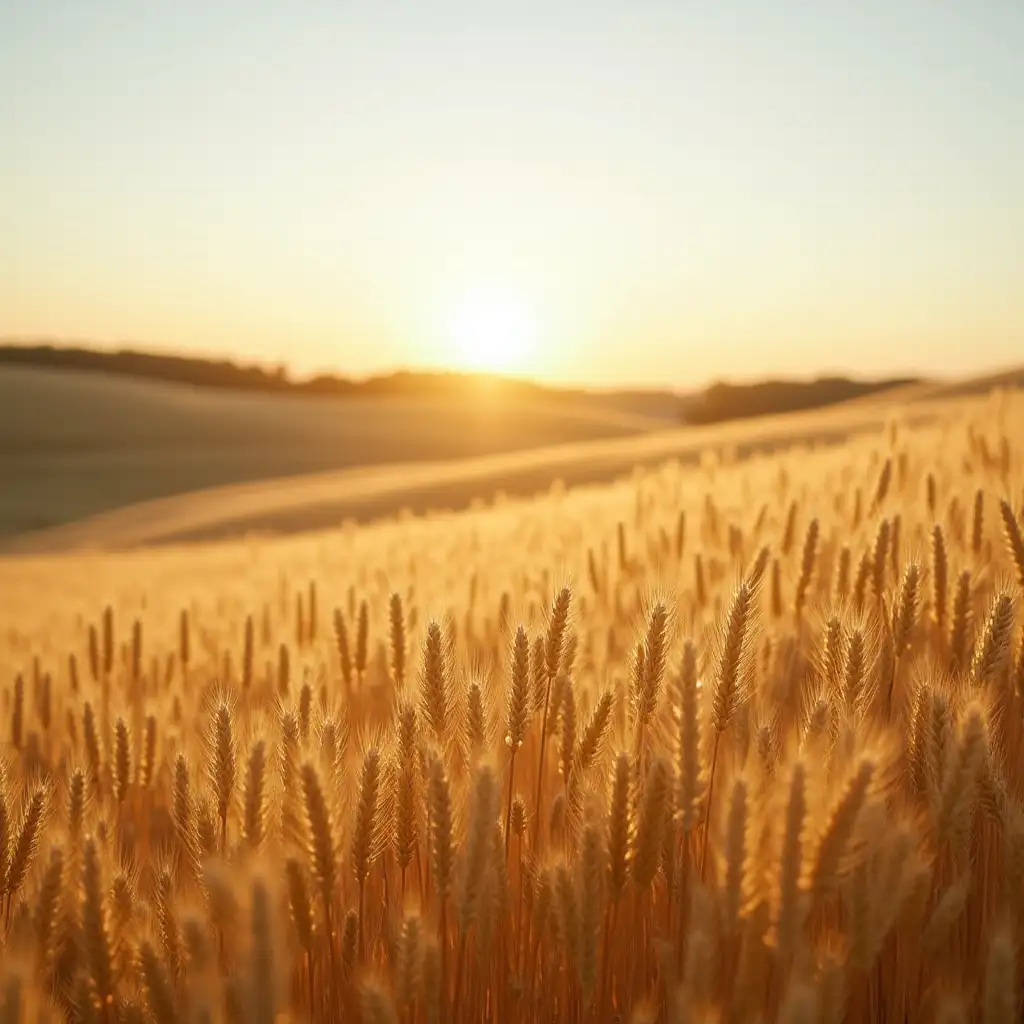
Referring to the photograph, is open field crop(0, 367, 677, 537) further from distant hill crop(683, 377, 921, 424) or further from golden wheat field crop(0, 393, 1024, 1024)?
golden wheat field crop(0, 393, 1024, 1024)

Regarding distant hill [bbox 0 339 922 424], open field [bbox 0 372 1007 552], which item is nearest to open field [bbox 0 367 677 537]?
open field [bbox 0 372 1007 552]

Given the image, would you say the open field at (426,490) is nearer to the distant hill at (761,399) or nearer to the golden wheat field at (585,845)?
the golden wheat field at (585,845)

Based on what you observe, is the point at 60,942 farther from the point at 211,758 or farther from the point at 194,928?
the point at 194,928

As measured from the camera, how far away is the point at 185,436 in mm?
36719

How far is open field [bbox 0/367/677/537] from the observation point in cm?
2923

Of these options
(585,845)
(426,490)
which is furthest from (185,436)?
(585,845)

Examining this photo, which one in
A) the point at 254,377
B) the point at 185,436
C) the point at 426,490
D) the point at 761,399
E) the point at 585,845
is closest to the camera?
the point at 585,845

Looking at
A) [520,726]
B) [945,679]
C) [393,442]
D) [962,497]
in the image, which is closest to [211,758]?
[520,726]

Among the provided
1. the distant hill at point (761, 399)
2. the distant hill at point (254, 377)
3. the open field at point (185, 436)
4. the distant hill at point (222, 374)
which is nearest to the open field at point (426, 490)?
the open field at point (185, 436)

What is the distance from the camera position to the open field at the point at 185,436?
2923cm

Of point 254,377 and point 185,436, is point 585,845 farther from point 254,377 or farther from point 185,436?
point 254,377

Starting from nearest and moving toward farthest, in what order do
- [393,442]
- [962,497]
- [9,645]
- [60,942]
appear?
1. [60,942]
2. [962,497]
3. [9,645]
4. [393,442]

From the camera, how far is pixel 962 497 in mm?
2896

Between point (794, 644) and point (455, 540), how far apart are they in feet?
13.6
